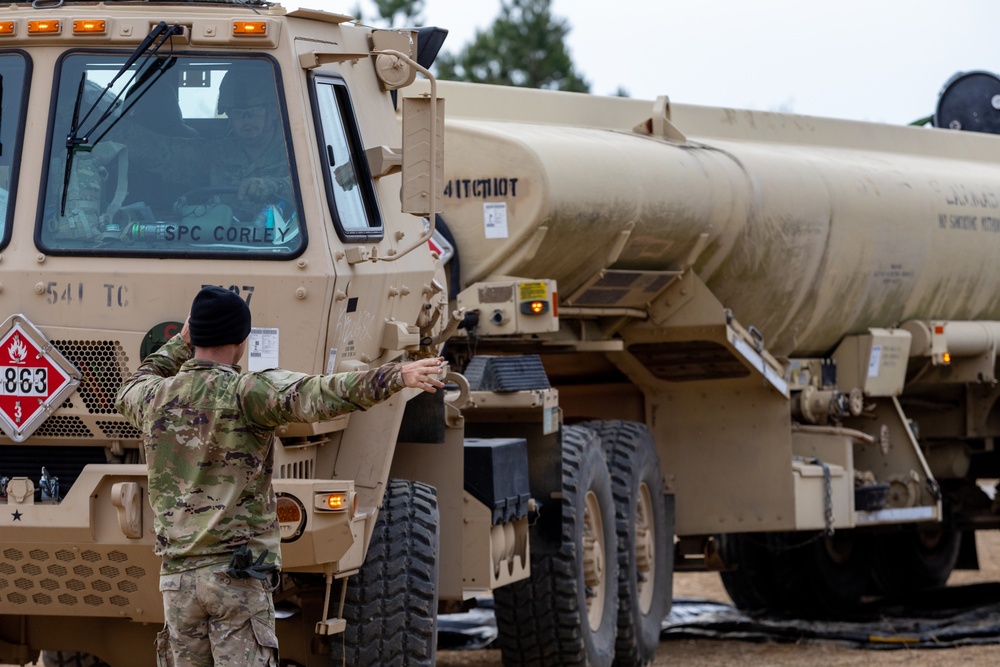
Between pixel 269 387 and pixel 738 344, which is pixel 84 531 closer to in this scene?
pixel 269 387

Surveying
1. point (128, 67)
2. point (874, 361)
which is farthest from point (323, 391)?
point (874, 361)

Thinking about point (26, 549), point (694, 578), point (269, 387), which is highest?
point (269, 387)

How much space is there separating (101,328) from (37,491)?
612 millimetres

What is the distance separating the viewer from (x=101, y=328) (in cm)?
639

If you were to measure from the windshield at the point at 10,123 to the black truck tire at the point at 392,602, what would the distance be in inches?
71.0

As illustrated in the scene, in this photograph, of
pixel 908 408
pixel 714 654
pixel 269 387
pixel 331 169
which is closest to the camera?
pixel 269 387

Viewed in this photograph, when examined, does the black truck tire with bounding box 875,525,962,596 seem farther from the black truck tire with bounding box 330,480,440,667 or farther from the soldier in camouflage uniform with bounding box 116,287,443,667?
the soldier in camouflage uniform with bounding box 116,287,443,667

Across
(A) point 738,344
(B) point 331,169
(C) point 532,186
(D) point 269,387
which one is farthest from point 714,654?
(D) point 269,387

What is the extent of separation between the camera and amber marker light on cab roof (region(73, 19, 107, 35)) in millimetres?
6684

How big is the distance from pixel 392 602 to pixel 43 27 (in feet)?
8.21

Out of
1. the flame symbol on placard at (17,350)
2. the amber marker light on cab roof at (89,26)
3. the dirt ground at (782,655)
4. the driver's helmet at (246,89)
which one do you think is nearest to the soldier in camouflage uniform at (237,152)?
the driver's helmet at (246,89)

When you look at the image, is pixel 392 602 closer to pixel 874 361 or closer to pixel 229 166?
pixel 229 166

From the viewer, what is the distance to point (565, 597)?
8.95 metres

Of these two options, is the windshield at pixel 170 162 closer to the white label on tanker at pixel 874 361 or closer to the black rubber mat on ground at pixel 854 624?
the black rubber mat on ground at pixel 854 624
